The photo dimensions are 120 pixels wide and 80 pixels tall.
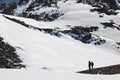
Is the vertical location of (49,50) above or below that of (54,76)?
below

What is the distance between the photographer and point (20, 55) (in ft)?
226

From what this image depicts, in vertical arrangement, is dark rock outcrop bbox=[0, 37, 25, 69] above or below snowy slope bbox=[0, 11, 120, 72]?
above

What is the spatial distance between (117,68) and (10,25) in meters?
47.5

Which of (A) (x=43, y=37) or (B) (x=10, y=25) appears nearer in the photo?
(B) (x=10, y=25)

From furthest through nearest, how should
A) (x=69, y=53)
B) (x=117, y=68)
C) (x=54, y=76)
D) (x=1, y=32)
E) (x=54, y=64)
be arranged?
(x=69, y=53)
(x=1, y=32)
(x=54, y=64)
(x=117, y=68)
(x=54, y=76)

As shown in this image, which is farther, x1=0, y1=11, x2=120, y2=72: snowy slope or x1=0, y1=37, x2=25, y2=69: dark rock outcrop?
x1=0, y1=11, x2=120, y2=72: snowy slope

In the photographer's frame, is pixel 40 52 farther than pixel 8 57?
Yes

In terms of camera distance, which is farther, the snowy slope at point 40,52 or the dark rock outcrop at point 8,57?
the snowy slope at point 40,52

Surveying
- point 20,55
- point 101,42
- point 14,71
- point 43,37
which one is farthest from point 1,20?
point 101,42

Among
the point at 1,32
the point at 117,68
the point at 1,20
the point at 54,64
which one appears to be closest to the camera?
the point at 117,68

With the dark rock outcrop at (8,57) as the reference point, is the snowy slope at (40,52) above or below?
below

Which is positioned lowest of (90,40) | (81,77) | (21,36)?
(90,40)

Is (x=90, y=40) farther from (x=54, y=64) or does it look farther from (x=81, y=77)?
(x=81, y=77)

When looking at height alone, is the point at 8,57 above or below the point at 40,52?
above
